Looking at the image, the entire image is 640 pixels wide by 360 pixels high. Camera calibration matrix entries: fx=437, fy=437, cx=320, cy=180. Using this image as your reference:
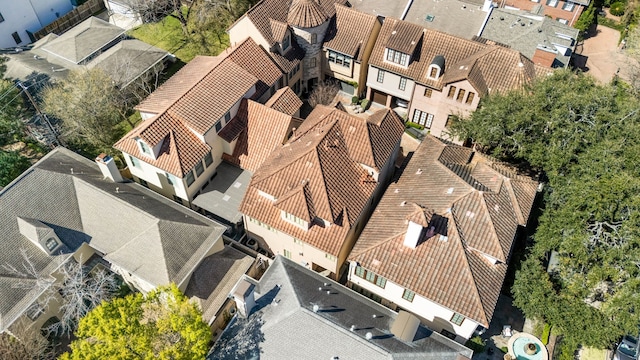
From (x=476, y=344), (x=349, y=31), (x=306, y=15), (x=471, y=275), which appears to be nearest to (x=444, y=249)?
(x=471, y=275)

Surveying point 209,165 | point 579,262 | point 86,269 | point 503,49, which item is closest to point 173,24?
point 209,165

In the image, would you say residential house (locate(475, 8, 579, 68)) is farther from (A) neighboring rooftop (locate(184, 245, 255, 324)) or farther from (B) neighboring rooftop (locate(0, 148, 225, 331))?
(B) neighboring rooftop (locate(0, 148, 225, 331))

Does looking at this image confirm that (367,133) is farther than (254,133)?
No

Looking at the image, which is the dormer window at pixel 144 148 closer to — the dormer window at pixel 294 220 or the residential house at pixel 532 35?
the dormer window at pixel 294 220

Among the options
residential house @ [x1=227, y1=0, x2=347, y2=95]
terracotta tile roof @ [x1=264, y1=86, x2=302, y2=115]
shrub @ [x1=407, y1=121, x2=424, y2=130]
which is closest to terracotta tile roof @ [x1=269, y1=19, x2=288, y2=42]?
residential house @ [x1=227, y1=0, x2=347, y2=95]

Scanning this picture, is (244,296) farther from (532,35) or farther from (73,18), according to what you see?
(73,18)

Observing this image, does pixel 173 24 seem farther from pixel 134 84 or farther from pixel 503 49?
pixel 503 49

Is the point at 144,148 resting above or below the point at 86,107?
above
